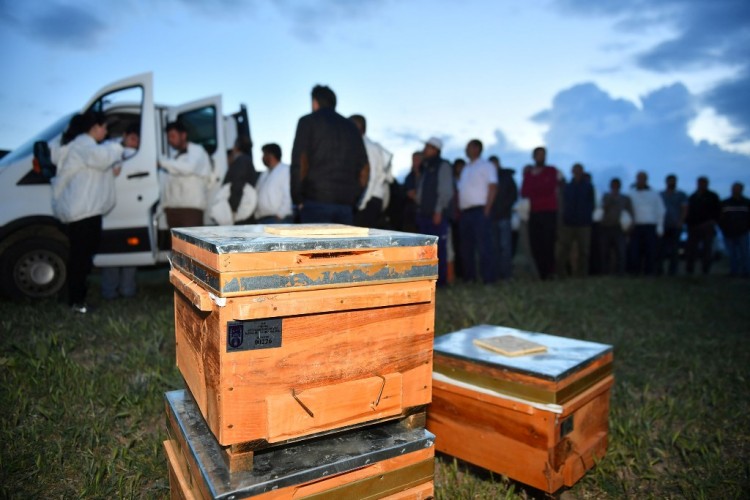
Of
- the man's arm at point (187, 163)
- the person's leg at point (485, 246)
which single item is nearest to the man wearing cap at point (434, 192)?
the person's leg at point (485, 246)

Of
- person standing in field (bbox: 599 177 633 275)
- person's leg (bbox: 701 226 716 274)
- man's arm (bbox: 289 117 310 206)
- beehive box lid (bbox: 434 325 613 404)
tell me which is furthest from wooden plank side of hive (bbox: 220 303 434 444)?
person's leg (bbox: 701 226 716 274)

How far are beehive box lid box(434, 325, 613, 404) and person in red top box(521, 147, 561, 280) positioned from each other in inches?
246

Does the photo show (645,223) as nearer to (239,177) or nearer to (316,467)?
(239,177)

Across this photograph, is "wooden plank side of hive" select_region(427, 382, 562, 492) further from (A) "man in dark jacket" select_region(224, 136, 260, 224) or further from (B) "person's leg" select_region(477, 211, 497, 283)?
(B) "person's leg" select_region(477, 211, 497, 283)

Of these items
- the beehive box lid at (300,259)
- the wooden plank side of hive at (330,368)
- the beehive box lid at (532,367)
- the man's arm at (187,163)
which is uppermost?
A: the man's arm at (187,163)

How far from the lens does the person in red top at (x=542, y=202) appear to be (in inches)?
349

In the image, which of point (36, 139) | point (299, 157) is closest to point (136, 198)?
point (36, 139)

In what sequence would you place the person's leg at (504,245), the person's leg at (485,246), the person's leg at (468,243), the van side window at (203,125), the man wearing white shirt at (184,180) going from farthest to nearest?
the person's leg at (504,245) < the person's leg at (468,243) < the person's leg at (485,246) < the van side window at (203,125) < the man wearing white shirt at (184,180)

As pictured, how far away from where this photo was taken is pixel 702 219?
36.7ft

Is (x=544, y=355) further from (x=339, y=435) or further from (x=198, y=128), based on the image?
(x=198, y=128)

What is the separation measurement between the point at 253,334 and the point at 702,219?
1228cm

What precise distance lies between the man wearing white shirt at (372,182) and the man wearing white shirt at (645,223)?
662 cm

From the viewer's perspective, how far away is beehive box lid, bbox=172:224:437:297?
158 cm

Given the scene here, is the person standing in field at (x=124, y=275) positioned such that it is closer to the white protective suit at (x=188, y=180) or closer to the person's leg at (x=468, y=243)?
the white protective suit at (x=188, y=180)
